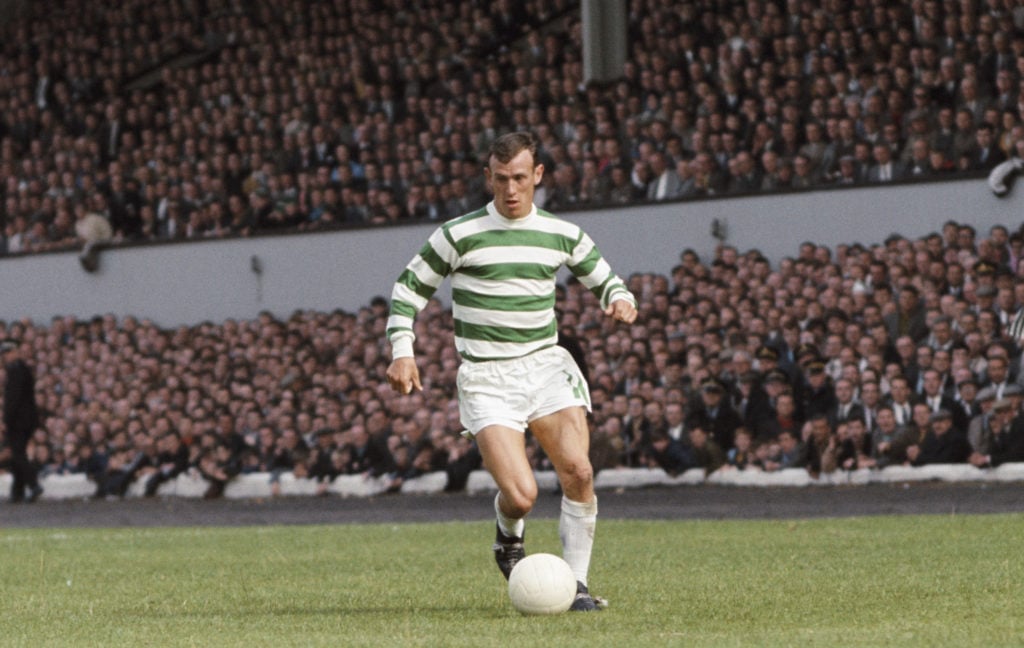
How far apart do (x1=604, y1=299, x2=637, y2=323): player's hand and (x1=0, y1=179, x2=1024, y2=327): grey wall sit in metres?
12.6

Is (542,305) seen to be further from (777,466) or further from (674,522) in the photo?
(777,466)

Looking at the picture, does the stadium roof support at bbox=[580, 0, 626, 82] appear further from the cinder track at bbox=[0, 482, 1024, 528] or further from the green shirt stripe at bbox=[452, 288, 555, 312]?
the green shirt stripe at bbox=[452, 288, 555, 312]

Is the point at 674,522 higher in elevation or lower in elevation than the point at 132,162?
lower

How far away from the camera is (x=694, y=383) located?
20.8 meters

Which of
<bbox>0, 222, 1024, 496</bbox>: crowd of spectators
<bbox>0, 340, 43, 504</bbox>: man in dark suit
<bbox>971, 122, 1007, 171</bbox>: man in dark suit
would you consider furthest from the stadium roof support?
<bbox>0, 340, 43, 504</bbox>: man in dark suit

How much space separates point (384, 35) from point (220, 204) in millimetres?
3778

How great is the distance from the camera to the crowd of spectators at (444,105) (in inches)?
841

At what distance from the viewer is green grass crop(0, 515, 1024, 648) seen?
7.95m

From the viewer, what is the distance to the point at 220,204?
29.4 metres

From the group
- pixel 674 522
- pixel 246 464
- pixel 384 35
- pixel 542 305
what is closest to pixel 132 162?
pixel 384 35

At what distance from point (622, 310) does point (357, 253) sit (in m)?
19.0

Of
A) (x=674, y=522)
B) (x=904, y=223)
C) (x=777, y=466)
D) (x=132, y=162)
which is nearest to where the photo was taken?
(x=674, y=522)

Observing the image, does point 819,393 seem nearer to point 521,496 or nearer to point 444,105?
point 444,105

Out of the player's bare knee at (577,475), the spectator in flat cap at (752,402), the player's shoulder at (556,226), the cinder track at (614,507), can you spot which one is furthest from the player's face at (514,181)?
the spectator in flat cap at (752,402)
